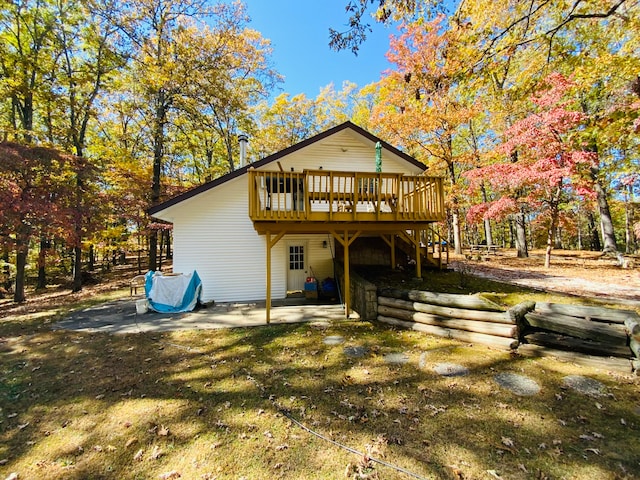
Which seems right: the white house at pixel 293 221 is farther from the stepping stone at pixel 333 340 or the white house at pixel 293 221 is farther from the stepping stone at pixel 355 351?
the stepping stone at pixel 355 351

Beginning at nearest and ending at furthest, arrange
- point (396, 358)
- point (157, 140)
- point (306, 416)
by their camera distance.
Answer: point (306, 416)
point (396, 358)
point (157, 140)

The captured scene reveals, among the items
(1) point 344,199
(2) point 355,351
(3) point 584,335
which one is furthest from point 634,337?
(1) point 344,199

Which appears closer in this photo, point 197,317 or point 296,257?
point 197,317

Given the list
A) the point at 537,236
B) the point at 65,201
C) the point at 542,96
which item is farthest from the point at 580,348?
the point at 537,236

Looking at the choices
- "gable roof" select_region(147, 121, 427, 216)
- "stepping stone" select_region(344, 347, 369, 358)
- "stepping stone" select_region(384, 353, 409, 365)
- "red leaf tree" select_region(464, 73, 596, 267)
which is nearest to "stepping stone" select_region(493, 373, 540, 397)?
"stepping stone" select_region(384, 353, 409, 365)

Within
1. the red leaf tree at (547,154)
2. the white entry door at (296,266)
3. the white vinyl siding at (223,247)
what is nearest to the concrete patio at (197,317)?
the white vinyl siding at (223,247)

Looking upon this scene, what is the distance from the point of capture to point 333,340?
5648mm

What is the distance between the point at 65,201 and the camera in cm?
1005

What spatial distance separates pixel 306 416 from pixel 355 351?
1985 millimetres

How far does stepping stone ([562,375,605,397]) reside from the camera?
11.2 ft

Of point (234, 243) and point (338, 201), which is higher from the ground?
point (338, 201)

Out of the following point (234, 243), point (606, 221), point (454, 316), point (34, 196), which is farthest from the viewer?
point (606, 221)

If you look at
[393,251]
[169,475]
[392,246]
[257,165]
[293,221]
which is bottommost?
[169,475]

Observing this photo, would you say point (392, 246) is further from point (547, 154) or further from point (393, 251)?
point (547, 154)
